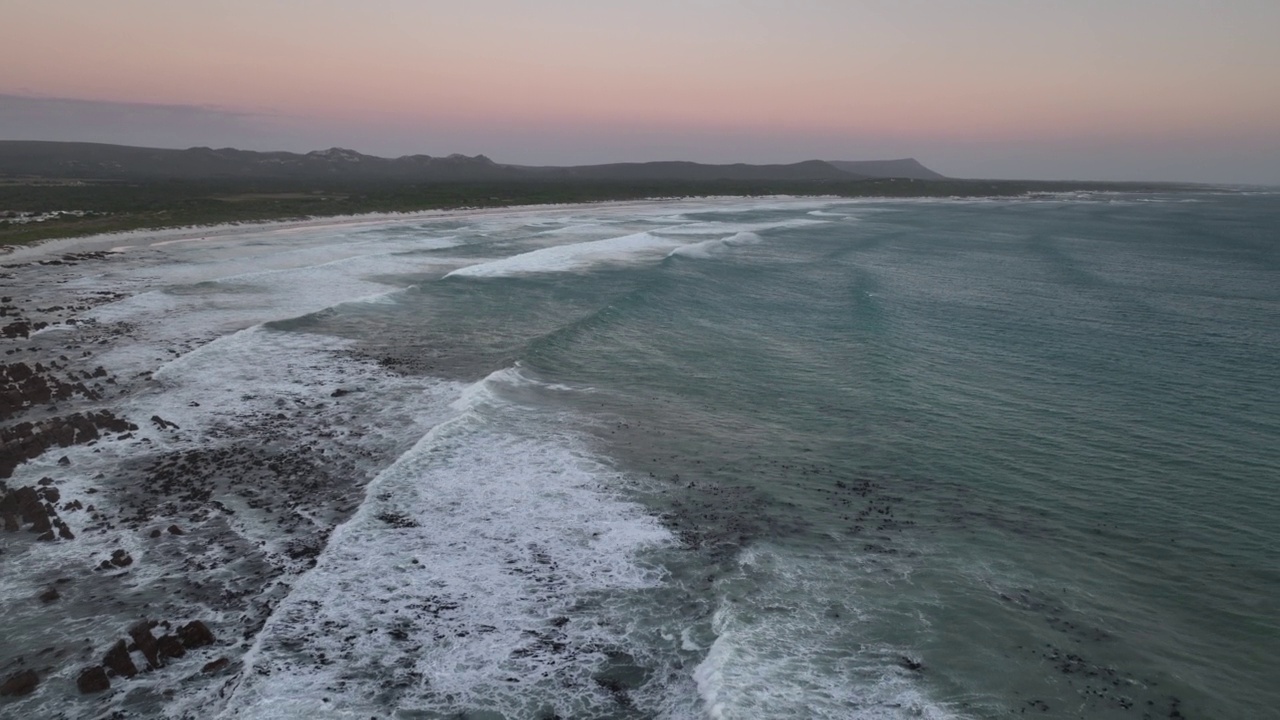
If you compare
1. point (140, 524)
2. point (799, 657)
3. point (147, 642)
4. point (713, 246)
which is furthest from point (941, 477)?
point (713, 246)

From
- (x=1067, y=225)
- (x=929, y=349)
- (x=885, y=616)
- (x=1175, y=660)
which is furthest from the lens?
(x=1067, y=225)

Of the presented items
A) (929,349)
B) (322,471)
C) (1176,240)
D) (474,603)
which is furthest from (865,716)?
(1176,240)

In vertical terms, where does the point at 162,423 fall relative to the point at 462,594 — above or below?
above

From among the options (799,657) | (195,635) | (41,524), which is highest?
(41,524)

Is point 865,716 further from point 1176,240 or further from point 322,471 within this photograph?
point 1176,240

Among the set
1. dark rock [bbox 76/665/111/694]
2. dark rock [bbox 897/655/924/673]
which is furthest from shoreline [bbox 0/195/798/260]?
dark rock [bbox 897/655/924/673]

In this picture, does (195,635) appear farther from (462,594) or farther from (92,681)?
(462,594)
